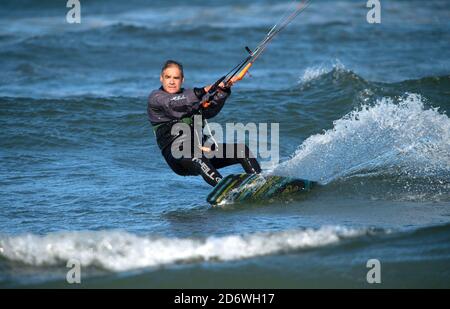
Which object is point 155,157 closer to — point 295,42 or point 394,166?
point 394,166

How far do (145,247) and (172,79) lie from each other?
Result: 6.99 ft

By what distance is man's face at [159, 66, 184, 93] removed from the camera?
314 inches

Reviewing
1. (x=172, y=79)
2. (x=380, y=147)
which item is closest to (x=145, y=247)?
(x=172, y=79)

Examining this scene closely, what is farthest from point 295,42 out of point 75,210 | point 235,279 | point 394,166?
point 235,279

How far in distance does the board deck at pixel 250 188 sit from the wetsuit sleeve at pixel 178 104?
798 mm

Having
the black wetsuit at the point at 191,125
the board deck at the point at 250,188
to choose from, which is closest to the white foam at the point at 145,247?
the board deck at the point at 250,188

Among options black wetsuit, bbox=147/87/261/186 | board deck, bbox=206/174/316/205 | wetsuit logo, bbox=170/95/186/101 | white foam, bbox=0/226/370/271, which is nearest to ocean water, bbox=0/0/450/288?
white foam, bbox=0/226/370/271

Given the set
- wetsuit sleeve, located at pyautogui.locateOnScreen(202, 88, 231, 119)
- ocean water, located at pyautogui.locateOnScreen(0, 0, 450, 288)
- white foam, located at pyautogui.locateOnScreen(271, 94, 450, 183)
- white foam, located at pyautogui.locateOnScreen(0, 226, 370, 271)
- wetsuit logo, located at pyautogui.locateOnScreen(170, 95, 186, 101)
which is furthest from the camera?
white foam, located at pyautogui.locateOnScreen(271, 94, 450, 183)

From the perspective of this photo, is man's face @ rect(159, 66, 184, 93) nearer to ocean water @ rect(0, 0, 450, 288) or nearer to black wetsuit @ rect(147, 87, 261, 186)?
black wetsuit @ rect(147, 87, 261, 186)

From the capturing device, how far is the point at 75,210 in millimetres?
8023

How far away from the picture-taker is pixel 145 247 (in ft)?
21.4

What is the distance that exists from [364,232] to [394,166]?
2.48 metres

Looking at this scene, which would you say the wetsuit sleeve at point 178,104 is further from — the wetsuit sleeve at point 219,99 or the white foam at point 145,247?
the white foam at point 145,247

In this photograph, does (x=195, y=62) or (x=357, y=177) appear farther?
(x=195, y=62)
